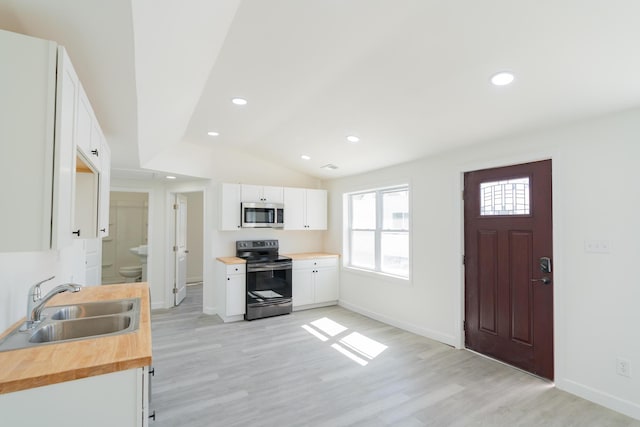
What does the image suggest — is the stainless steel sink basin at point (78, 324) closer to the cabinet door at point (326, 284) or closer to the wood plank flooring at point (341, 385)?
the wood plank flooring at point (341, 385)

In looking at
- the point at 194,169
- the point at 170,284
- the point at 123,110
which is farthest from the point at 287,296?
the point at 123,110

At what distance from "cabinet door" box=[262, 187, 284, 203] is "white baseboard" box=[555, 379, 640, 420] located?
4.13m

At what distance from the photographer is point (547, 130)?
9.37 ft

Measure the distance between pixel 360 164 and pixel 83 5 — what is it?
3.81 meters

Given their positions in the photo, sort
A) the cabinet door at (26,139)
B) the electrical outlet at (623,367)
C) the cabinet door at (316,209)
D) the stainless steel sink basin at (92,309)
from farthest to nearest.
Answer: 1. the cabinet door at (316,209)
2. the electrical outlet at (623,367)
3. the stainless steel sink basin at (92,309)
4. the cabinet door at (26,139)

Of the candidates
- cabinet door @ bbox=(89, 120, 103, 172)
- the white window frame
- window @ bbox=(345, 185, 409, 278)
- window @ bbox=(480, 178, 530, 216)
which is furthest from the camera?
window @ bbox=(345, 185, 409, 278)

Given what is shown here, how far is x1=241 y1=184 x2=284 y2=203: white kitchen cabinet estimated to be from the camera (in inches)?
196

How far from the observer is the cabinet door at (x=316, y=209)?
5.62 metres

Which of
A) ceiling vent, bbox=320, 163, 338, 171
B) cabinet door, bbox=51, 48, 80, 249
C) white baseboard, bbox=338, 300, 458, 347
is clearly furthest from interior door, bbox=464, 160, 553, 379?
cabinet door, bbox=51, 48, 80, 249

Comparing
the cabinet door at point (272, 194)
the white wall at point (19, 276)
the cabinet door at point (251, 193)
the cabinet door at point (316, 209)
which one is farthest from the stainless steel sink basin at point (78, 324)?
the cabinet door at point (316, 209)

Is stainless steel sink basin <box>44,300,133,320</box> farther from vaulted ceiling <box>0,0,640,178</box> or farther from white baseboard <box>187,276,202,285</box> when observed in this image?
white baseboard <box>187,276,202,285</box>

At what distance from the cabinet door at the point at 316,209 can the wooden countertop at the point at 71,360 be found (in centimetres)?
410

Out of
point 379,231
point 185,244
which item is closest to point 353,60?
point 379,231

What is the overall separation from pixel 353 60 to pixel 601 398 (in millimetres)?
3303
